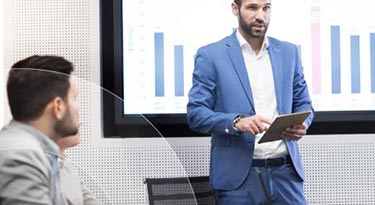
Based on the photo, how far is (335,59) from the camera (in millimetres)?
2502

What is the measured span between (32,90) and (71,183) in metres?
0.26

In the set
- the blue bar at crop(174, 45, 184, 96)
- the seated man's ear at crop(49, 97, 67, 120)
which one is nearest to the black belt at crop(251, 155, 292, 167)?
the blue bar at crop(174, 45, 184, 96)

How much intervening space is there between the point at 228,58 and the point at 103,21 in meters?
0.45

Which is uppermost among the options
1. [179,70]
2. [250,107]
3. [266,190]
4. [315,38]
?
[315,38]

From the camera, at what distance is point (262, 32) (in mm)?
2453

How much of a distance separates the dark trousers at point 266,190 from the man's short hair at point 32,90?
765 millimetres

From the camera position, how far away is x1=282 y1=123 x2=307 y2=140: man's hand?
2379 mm

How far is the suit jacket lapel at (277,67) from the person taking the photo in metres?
2.42

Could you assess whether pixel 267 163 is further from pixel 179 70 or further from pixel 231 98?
pixel 179 70

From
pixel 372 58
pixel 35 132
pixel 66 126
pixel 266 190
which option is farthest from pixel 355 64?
pixel 35 132

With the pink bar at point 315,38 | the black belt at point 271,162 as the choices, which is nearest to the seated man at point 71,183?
the black belt at point 271,162

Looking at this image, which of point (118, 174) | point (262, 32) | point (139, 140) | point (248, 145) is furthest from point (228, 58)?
point (118, 174)

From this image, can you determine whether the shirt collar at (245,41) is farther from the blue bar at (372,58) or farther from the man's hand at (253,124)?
the blue bar at (372,58)

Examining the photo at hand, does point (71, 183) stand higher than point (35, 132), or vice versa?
point (35, 132)
